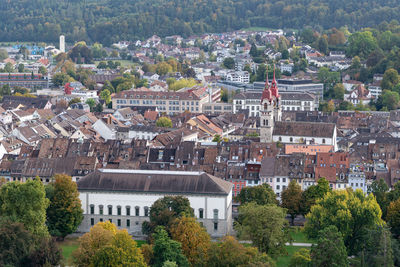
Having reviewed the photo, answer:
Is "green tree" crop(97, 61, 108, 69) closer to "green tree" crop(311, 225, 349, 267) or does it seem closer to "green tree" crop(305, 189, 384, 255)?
"green tree" crop(305, 189, 384, 255)

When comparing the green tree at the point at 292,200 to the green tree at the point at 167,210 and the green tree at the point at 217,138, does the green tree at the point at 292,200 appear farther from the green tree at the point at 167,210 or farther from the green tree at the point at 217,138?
the green tree at the point at 217,138

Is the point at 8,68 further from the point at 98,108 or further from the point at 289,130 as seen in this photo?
Answer: the point at 289,130

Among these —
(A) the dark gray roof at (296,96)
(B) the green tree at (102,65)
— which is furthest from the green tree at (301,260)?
(B) the green tree at (102,65)

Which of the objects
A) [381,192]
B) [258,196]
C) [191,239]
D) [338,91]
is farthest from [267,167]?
[338,91]

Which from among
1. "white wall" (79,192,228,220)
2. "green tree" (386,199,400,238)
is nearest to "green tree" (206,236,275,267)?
"white wall" (79,192,228,220)

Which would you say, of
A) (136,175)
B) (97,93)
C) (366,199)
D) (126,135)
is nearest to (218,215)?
(136,175)

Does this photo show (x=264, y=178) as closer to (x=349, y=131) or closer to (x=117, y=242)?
(x=117, y=242)
